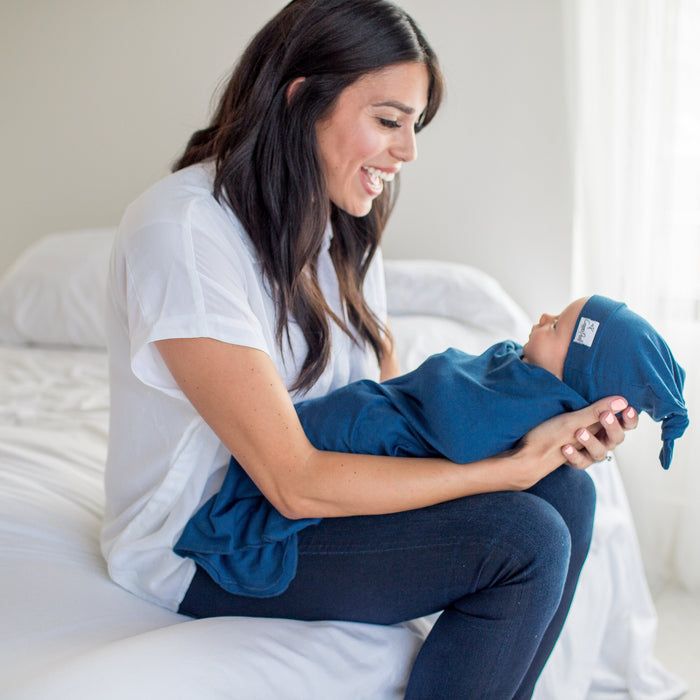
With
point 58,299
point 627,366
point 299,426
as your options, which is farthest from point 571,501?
point 58,299

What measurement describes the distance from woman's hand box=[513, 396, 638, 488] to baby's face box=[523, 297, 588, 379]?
96mm

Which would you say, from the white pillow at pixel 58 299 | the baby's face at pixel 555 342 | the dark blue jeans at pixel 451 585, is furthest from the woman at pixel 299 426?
the white pillow at pixel 58 299

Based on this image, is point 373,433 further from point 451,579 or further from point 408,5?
point 408,5

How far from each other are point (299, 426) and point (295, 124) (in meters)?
0.45

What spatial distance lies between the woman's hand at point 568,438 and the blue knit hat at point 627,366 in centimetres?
3

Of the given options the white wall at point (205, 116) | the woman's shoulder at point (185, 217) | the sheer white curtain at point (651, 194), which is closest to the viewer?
the woman's shoulder at point (185, 217)

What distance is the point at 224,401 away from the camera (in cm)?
98

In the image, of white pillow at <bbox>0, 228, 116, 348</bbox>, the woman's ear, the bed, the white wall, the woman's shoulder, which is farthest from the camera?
white pillow at <bbox>0, 228, 116, 348</bbox>

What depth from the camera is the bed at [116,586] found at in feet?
2.90

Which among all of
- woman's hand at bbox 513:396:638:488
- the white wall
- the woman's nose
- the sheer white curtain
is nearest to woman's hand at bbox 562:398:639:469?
woman's hand at bbox 513:396:638:488

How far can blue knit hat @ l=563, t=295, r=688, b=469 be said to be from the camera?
1.03 metres

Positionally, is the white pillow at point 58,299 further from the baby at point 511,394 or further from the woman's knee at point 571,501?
the woman's knee at point 571,501

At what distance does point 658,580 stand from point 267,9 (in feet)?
6.66

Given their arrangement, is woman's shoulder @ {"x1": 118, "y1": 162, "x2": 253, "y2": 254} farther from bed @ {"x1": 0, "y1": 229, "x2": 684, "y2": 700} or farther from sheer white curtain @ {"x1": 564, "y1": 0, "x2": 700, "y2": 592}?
sheer white curtain @ {"x1": 564, "y1": 0, "x2": 700, "y2": 592}
